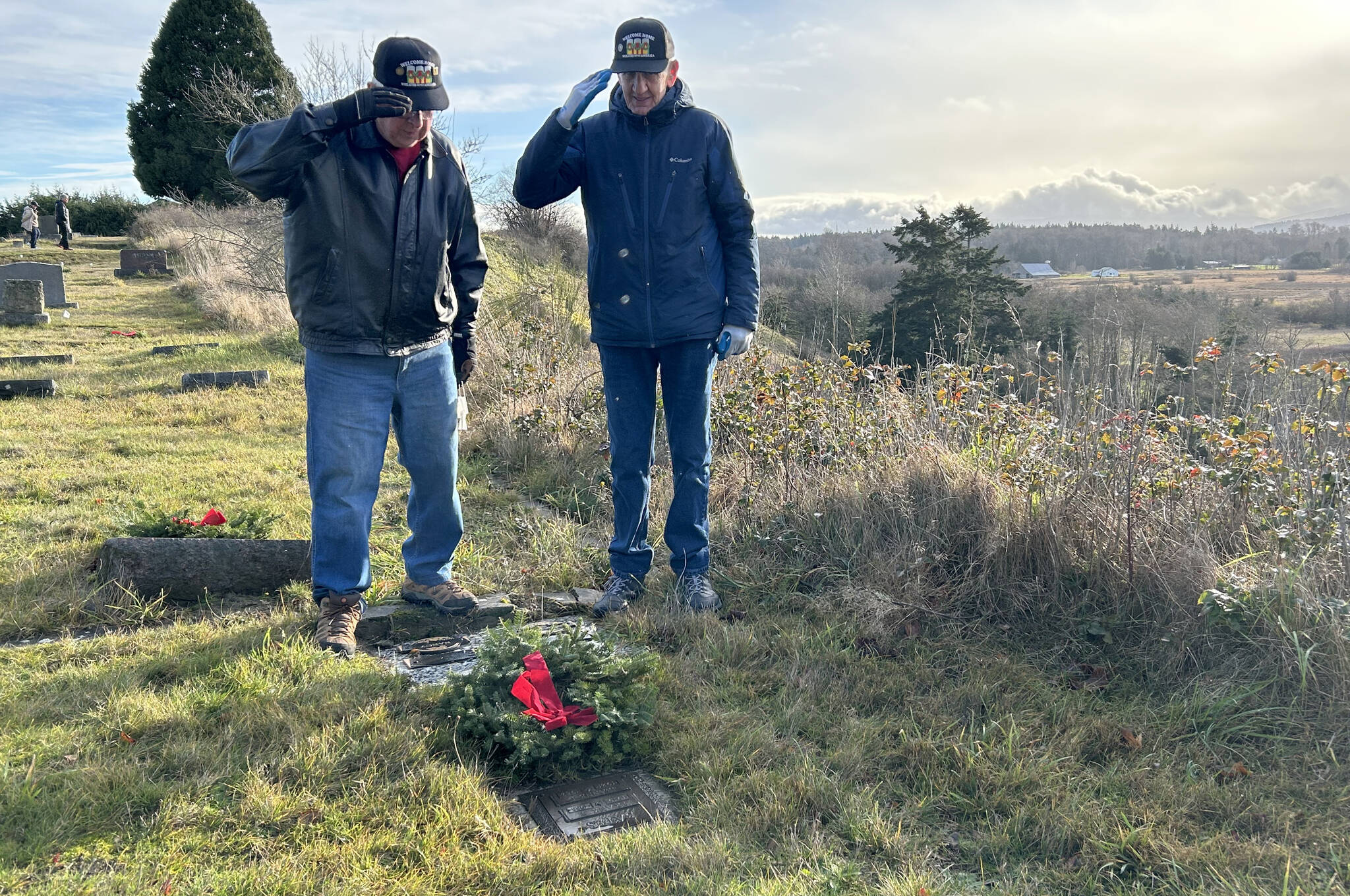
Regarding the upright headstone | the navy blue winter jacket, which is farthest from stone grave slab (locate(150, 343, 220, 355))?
the navy blue winter jacket

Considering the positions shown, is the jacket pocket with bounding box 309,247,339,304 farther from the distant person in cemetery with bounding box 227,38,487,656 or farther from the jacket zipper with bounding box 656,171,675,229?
the jacket zipper with bounding box 656,171,675,229

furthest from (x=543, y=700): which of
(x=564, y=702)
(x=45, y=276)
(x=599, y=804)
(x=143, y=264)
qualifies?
(x=143, y=264)

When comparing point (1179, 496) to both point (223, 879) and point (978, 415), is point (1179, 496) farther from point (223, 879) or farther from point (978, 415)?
point (223, 879)

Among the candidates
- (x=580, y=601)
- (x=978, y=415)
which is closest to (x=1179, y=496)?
(x=978, y=415)

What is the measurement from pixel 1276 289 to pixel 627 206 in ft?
45.7

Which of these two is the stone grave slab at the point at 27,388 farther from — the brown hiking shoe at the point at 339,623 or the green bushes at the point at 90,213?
the green bushes at the point at 90,213

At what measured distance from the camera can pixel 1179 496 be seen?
353 cm

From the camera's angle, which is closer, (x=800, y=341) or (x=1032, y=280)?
(x=800, y=341)

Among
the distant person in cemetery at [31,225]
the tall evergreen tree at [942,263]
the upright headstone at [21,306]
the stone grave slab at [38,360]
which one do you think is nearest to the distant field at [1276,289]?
the tall evergreen tree at [942,263]

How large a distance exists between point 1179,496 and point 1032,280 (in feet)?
67.6

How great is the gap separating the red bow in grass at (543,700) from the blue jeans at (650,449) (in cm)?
118

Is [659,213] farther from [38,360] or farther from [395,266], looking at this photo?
[38,360]

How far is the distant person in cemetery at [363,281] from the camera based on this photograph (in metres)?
3.13

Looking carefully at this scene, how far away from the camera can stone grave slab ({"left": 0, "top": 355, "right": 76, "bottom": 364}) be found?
9.75m
